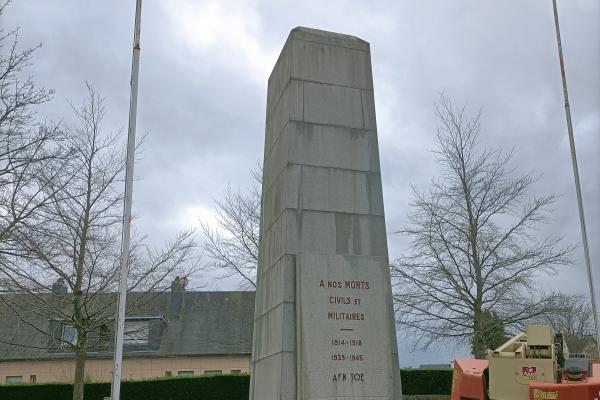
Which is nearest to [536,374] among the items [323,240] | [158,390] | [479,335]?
[323,240]

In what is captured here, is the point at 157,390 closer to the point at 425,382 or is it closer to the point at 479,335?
the point at 425,382

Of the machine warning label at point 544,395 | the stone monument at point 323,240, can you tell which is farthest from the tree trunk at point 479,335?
the stone monument at point 323,240

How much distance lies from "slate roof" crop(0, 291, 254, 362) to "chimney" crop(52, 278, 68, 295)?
14.1 meters

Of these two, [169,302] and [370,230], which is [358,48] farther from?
[169,302]

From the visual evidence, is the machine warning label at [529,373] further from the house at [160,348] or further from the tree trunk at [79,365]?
the house at [160,348]

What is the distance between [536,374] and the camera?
36.3 ft

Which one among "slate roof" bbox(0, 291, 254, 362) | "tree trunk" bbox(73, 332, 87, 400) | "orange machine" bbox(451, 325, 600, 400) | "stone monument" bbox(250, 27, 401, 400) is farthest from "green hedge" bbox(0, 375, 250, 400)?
"stone monument" bbox(250, 27, 401, 400)

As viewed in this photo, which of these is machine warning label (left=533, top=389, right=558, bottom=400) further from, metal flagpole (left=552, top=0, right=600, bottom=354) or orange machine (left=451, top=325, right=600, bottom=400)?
metal flagpole (left=552, top=0, right=600, bottom=354)

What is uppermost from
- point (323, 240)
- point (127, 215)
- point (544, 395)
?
point (127, 215)

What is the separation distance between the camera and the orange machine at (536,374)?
10.4 m

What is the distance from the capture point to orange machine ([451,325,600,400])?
10.4m

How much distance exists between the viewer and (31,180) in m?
14.1

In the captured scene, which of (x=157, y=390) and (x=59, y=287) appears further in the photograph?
(x=157, y=390)

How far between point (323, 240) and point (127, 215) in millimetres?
3556
